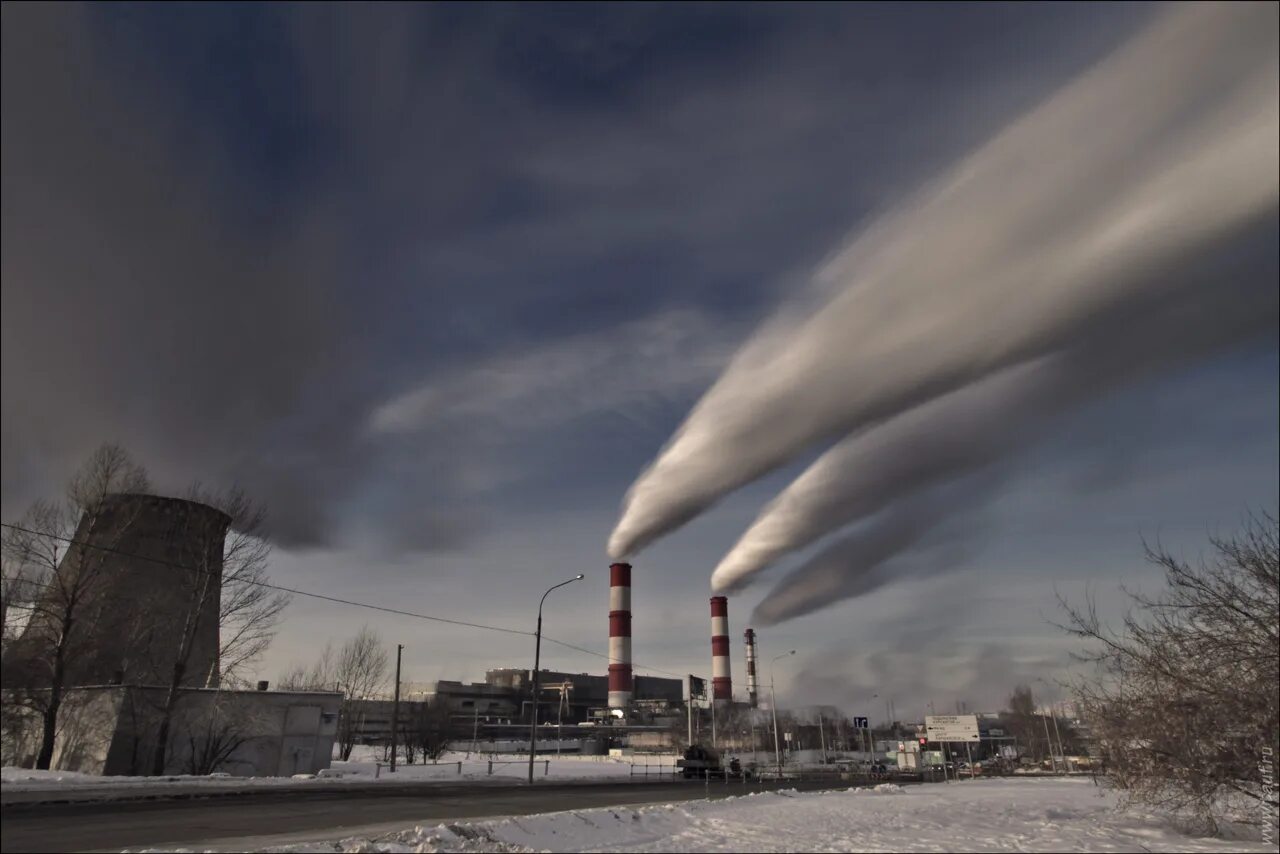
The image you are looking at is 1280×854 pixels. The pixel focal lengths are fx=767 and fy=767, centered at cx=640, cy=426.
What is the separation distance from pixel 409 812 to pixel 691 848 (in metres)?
8.28

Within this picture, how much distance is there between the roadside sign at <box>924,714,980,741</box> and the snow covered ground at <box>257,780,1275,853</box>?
1997 inches

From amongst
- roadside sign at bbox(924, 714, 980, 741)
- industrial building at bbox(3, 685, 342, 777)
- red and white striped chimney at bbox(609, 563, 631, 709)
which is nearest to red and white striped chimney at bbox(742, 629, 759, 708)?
red and white striped chimney at bbox(609, 563, 631, 709)

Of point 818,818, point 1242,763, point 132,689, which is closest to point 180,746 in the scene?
point 132,689

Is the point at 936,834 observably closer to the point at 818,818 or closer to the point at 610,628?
the point at 818,818

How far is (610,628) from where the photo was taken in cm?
8800

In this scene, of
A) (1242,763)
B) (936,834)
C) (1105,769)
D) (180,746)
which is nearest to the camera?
(1242,763)

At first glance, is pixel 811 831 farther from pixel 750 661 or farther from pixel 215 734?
pixel 750 661

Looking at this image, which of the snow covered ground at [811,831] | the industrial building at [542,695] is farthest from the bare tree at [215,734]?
the industrial building at [542,695]

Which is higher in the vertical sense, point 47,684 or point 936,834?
point 47,684

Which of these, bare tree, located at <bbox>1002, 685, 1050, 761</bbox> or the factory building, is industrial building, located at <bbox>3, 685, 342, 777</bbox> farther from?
bare tree, located at <bbox>1002, 685, 1050, 761</bbox>

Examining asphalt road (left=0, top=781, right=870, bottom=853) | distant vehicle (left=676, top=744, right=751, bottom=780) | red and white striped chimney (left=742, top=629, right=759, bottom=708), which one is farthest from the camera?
red and white striped chimney (left=742, top=629, right=759, bottom=708)

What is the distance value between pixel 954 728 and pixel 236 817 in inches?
2848

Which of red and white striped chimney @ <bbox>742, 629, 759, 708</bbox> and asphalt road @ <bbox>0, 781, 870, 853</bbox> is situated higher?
red and white striped chimney @ <bbox>742, 629, 759, 708</bbox>

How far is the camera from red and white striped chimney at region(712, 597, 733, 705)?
93.9m
